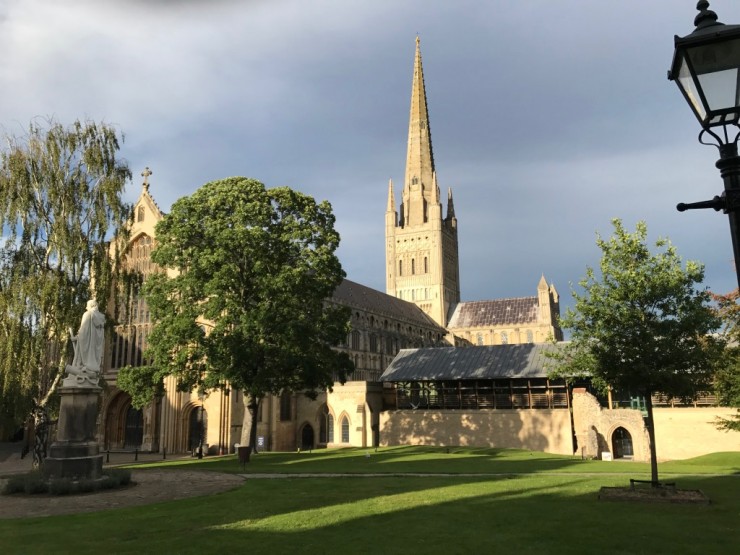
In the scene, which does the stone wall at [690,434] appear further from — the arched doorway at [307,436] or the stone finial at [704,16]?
the stone finial at [704,16]

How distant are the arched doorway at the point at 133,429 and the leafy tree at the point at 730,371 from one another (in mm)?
39533

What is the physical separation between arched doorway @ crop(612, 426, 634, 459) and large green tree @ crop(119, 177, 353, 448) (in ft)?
67.3

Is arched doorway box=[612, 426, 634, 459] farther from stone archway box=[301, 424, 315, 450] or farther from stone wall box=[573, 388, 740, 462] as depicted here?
stone archway box=[301, 424, 315, 450]

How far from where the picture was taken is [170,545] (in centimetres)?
1073

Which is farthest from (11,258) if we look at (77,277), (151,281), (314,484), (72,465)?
(314,484)

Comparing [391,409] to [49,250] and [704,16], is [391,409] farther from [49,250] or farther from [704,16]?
[704,16]

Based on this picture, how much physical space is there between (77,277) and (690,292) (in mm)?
28790

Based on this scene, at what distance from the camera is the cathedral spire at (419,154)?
12762 centimetres

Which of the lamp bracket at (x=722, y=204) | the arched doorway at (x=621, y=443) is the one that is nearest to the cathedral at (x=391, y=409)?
the arched doorway at (x=621, y=443)

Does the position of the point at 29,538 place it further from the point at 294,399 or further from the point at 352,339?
the point at 352,339

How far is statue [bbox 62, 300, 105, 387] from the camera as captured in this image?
65.9 feet

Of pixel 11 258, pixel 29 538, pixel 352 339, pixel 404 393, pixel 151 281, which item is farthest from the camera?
pixel 352 339

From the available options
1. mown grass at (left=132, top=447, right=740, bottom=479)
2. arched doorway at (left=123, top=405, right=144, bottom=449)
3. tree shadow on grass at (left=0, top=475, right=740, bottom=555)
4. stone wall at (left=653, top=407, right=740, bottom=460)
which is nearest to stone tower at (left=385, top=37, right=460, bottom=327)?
arched doorway at (left=123, top=405, right=144, bottom=449)

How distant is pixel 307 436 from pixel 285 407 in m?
3.50
